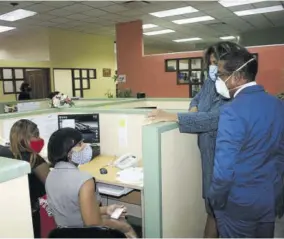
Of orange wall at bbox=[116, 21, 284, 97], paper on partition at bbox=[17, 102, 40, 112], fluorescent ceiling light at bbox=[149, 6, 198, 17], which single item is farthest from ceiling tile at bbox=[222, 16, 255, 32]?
paper on partition at bbox=[17, 102, 40, 112]

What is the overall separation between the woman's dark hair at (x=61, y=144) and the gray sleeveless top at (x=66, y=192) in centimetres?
4

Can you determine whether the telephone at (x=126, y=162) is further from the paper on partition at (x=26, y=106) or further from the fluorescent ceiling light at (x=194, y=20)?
the fluorescent ceiling light at (x=194, y=20)

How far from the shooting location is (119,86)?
303 inches

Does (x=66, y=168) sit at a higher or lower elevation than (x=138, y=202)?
higher

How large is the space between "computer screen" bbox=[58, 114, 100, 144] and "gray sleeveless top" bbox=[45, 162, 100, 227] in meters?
1.11

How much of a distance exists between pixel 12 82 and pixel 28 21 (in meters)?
1.72

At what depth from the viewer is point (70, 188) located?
1384 mm

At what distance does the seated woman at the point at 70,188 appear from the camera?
1.37 metres

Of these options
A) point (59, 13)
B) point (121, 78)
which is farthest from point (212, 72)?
point (121, 78)

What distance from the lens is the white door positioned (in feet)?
26.4

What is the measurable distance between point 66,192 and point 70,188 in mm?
31

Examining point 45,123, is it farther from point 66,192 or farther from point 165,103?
point 165,103

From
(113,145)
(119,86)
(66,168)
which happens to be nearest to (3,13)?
(119,86)

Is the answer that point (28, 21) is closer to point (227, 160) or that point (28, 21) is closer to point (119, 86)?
point (119, 86)
